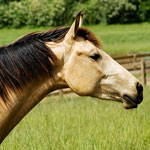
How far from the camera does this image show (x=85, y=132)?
4.96 metres

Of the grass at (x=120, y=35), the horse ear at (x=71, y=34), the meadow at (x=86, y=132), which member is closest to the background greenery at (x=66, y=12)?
the grass at (x=120, y=35)

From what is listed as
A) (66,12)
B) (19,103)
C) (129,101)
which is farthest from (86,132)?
(66,12)

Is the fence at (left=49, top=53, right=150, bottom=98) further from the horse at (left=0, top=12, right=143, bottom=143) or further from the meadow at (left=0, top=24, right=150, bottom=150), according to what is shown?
the horse at (left=0, top=12, right=143, bottom=143)

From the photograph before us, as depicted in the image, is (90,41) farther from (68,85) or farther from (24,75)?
(24,75)

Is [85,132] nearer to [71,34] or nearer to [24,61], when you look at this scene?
[71,34]

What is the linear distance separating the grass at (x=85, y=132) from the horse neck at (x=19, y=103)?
1.35 metres

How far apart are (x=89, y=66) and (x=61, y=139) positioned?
5.16ft

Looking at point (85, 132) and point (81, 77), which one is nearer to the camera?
point (81, 77)

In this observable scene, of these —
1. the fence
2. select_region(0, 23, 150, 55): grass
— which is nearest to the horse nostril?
the fence

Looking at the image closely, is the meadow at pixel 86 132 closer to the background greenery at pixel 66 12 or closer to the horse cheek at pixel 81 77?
the horse cheek at pixel 81 77

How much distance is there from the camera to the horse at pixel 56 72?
3012mm

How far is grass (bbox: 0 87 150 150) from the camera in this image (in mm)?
4414

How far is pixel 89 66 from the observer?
3.22m

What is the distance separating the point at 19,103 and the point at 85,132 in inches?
81.1
